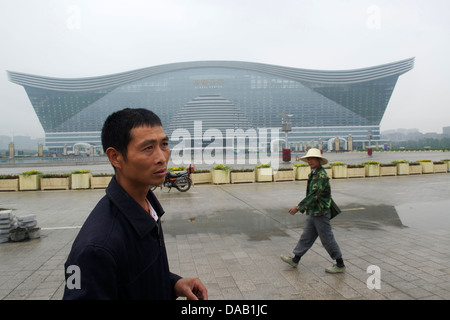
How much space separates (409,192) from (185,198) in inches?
352

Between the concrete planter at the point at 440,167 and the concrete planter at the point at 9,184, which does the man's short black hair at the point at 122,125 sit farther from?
the concrete planter at the point at 440,167

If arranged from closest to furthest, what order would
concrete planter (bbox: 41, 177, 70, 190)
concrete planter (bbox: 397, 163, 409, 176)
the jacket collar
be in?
the jacket collar
concrete planter (bbox: 41, 177, 70, 190)
concrete planter (bbox: 397, 163, 409, 176)

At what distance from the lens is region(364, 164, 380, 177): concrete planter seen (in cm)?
1675

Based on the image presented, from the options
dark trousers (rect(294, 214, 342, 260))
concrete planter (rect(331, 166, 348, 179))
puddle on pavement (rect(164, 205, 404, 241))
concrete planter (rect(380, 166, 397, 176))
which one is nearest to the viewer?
dark trousers (rect(294, 214, 342, 260))

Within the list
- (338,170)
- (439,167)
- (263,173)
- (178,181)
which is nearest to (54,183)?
(178,181)

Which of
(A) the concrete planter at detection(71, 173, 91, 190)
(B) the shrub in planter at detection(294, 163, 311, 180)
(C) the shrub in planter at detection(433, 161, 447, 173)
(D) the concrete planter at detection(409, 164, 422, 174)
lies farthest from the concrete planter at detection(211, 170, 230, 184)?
(C) the shrub in planter at detection(433, 161, 447, 173)

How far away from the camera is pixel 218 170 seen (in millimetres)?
14789

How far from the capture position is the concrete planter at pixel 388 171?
675 inches

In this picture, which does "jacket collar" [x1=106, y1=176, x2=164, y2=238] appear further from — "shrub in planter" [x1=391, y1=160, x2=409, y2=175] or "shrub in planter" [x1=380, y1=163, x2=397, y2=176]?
"shrub in planter" [x1=391, y1=160, x2=409, y2=175]

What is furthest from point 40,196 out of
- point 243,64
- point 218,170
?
point 243,64

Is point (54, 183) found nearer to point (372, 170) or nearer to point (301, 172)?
point (301, 172)

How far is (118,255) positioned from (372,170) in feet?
59.9

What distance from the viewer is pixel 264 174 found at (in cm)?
1522

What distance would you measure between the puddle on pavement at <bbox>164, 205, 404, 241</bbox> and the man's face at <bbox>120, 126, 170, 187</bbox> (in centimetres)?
480
